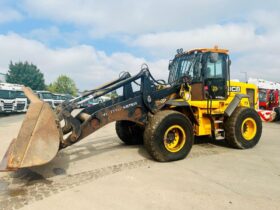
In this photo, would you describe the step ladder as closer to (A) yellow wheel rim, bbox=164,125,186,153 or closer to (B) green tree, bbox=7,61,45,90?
(A) yellow wheel rim, bbox=164,125,186,153

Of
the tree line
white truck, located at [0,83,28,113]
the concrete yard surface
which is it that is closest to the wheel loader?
the concrete yard surface

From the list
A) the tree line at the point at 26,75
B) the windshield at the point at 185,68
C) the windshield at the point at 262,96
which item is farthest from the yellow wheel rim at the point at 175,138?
the tree line at the point at 26,75

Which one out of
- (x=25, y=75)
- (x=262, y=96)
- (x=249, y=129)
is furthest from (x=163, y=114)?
(x=25, y=75)

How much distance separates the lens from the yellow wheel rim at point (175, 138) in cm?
624

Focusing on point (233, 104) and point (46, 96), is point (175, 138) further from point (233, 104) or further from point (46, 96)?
point (46, 96)

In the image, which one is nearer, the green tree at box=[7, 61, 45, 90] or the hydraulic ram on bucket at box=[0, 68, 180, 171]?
the hydraulic ram on bucket at box=[0, 68, 180, 171]

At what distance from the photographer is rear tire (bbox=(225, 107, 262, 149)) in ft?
24.0

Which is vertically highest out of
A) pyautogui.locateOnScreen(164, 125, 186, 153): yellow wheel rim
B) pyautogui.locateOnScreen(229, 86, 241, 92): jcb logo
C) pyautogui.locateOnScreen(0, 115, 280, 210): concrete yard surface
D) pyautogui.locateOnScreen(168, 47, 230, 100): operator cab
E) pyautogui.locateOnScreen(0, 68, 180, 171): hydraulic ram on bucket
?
pyautogui.locateOnScreen(168, 47, 230, 100): operator cab

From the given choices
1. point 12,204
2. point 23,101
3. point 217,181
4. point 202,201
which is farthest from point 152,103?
point 23,101

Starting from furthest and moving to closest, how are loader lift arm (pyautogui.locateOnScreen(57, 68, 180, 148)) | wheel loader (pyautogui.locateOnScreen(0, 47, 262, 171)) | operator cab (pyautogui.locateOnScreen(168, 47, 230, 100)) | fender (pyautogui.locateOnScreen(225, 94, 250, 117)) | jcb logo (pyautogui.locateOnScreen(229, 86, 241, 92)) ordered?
jcb logo (pyautogui.locateOnScreen(229, 86, 241, 92))
fender (pyautogui.locateOnScreen(225, 94, 250, 117))
operator cab (pyautogui.locateOnScreen(168, 47, 230, 100))
loader lift arm (pyautogui.locateOnScreen(57, 68, 180, 148))
wheel loader (pyautogui.locateOnScreen(0, 47, 262, 171))

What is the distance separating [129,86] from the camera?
6.74 m

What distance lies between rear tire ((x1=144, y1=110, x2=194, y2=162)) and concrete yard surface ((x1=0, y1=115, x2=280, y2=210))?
0.70 ft

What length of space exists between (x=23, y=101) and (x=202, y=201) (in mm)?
20521

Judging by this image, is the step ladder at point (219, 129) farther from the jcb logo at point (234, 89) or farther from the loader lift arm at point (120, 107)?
the loader lift arm at point (120, 107)
